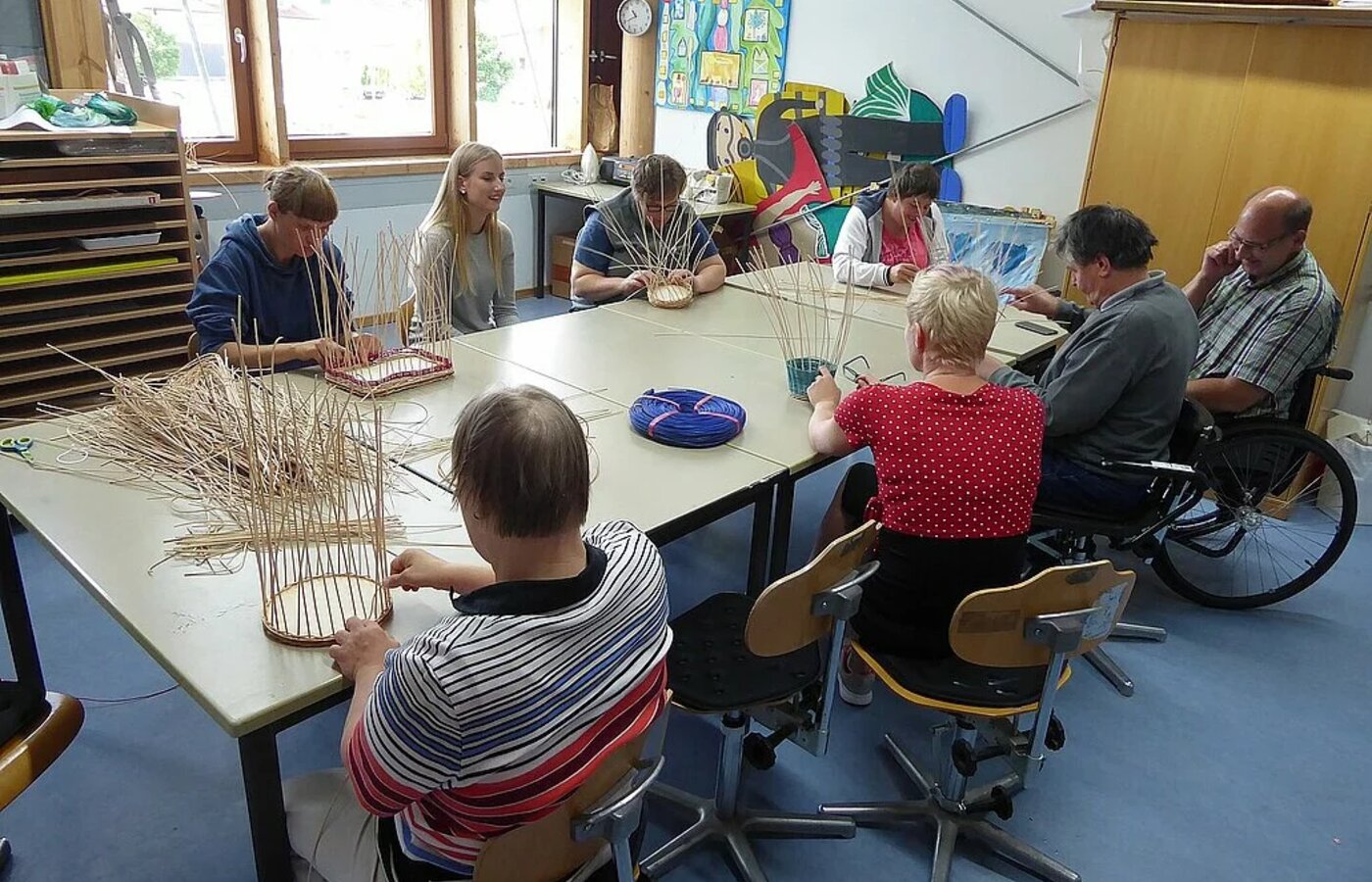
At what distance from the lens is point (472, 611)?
1.22 m

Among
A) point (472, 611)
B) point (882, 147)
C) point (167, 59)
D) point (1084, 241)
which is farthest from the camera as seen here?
point (882, 147)

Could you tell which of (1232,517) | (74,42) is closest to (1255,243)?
(1232,517)

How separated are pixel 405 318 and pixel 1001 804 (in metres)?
2.18

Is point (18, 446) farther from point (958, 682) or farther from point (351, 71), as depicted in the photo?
point (351, 71)

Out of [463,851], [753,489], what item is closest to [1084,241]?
[753,489]

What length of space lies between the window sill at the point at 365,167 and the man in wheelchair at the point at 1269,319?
13.8 ft

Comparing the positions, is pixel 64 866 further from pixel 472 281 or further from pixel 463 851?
pixel 472 281

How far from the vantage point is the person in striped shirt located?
3.87 ft

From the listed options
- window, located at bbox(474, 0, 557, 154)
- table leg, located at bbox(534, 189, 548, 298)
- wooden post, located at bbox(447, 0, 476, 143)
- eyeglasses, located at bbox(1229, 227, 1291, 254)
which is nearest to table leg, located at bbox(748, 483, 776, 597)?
eyeglasses, located at bbox(1229, 227, 1291, 254)

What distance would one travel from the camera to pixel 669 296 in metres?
3.63

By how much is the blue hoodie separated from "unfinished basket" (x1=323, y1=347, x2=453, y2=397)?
0.65 feet

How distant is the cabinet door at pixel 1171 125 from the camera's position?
3.86m

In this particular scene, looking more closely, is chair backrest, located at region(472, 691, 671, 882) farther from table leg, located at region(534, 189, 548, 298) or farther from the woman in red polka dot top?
table leg, located at region(534, 189, 548, 298)

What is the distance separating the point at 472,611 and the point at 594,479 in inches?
36.4
